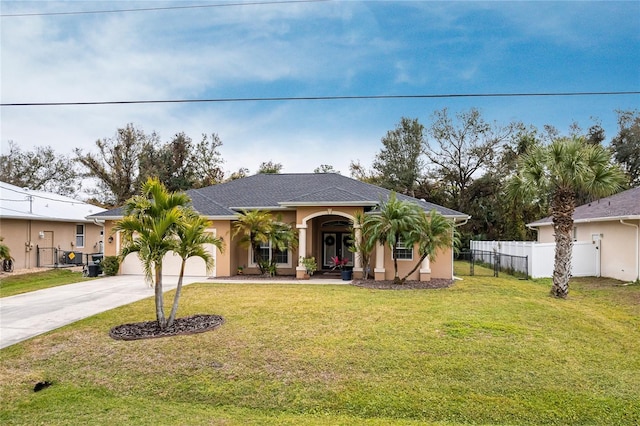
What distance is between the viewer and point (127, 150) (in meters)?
35.5

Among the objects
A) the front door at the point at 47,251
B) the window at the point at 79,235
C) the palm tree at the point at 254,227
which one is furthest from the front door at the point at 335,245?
the window at the point at 79,235

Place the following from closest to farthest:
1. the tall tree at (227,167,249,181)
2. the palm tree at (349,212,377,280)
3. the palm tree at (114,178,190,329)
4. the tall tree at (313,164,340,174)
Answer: the palm tree at (114,178,190,329) → the palm tree at (349,212,377,280) → the tall tree at (227,167,249,181) → the tall tree at (313,164,340,174)

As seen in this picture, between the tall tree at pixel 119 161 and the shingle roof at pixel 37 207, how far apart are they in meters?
9.28

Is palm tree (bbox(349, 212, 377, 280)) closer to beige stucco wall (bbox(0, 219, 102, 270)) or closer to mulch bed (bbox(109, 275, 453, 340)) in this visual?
mulch bed (bbox(109, 275, 453, 340))

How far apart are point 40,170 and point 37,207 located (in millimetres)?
18532

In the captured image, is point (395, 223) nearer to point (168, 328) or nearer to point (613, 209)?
point (168, 328)

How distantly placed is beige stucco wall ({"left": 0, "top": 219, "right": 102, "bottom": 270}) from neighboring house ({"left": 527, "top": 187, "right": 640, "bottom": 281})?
27.9 m

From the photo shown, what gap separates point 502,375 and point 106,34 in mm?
13027

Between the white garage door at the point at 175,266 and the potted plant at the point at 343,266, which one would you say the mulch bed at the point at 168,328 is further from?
the white garage door at the point at 175,266

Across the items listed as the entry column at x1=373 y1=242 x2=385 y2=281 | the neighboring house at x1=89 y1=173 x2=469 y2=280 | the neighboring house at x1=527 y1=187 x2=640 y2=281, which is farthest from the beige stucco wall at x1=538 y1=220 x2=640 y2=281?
the entry column at x1=373 y1=242 x2=385 y2=281

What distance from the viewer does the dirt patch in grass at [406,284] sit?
1372cm

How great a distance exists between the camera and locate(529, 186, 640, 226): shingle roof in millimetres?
15955

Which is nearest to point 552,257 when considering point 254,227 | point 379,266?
point 379,266

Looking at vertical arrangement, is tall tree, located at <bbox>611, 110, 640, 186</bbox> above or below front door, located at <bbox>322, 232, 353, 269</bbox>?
above
